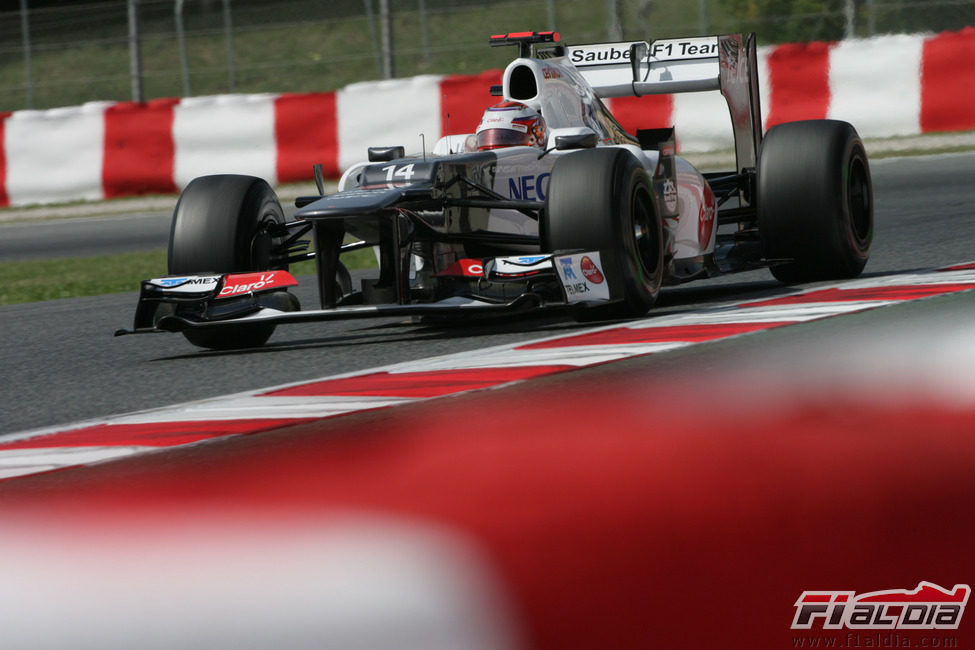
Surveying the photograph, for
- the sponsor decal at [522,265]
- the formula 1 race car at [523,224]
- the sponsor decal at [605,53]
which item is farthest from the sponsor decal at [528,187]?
the sponsor decal at [605,53]

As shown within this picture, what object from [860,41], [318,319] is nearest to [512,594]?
[318,319]

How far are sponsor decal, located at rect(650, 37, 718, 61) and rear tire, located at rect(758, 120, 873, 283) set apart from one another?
86 cm

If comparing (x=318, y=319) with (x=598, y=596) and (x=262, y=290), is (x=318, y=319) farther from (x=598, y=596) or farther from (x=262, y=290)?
(x=598, y=596)

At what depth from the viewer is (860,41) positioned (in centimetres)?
1598

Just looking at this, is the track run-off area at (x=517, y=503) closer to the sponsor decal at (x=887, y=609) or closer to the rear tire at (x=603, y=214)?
the sponsor decal at (x=887, y=609)

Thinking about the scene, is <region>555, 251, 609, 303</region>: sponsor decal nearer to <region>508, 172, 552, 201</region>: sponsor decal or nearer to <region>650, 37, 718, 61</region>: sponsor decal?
<region>508, 172, 552, 201</region>: sponsor decal

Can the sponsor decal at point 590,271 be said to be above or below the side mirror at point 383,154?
below

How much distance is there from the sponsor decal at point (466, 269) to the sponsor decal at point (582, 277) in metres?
0.42

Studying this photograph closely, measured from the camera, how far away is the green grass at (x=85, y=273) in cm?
1066

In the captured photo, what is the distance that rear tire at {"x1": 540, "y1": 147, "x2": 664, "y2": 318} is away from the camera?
20.1 feet

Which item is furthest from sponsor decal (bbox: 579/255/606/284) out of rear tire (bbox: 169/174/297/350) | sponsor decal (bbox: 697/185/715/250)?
sponsor decal (bbox: 697/185/715/250)

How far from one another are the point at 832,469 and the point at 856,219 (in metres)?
5.10

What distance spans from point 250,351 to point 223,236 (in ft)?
1.56

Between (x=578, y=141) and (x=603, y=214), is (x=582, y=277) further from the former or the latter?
(x=578, y=141)
